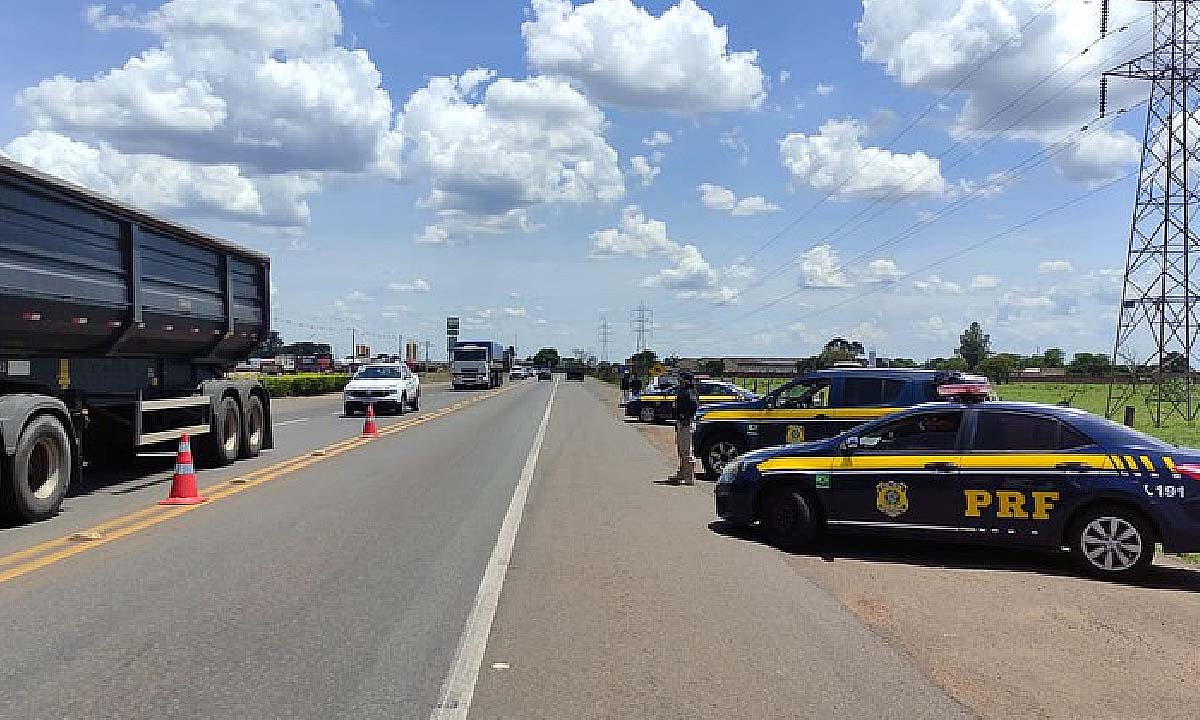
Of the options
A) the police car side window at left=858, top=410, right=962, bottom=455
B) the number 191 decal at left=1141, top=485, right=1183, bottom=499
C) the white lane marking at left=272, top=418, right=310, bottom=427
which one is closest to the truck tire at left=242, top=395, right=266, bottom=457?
the white lane marking at left=272, top=418, right=310, bottom=427

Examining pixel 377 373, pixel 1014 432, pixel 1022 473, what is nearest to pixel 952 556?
pixel 1022 473

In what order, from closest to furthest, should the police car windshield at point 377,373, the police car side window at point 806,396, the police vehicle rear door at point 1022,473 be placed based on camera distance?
the police vehicle rear door at point 1022,473
the police car side window at point 806,396
the police car windshield at point 377,373

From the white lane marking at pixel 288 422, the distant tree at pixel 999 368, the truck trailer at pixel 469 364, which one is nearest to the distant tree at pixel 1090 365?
the distant tree at pixel 999 368

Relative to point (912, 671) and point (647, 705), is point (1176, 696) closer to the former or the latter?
point (912, 671)

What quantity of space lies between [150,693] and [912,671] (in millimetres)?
4100

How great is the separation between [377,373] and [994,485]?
29712mm

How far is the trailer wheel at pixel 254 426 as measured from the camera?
1792 centimetres

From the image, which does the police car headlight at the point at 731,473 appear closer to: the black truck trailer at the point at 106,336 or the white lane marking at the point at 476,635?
the white lane marking at the point at 476,635

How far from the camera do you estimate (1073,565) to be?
29.6ft

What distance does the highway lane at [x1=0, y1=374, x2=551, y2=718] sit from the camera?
5117mm

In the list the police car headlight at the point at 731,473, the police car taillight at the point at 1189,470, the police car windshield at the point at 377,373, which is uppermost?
the police car windshield at the point at 377,373

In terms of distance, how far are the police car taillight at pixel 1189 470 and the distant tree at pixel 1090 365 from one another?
11493 cm

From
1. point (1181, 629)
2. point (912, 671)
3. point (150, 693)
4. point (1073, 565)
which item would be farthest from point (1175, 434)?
point (150, 693)

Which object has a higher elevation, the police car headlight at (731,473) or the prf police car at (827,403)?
the prf police car at (827,403)
